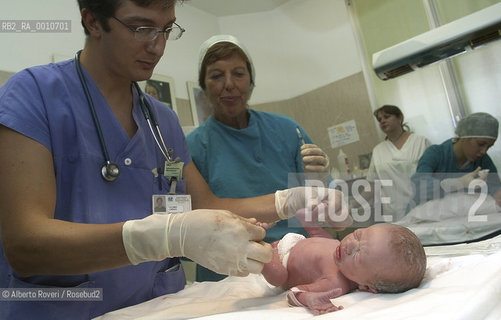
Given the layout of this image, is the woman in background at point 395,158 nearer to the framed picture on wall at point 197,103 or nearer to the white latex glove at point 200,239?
the framed picture on wall at point 197,103

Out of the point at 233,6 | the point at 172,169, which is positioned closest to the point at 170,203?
the point at 172,169

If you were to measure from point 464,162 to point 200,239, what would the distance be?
1.77 m

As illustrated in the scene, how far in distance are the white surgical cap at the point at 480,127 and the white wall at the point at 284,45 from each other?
0.97m

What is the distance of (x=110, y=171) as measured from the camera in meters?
1.02

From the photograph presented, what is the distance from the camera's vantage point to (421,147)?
238cm

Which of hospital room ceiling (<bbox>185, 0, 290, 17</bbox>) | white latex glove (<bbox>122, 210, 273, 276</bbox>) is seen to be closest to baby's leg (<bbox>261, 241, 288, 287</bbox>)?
white latex glove (<bbox>122, 210, 273, 276</bbox>)

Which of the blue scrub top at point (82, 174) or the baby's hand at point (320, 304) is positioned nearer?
the baby's hand at point (320, 304)

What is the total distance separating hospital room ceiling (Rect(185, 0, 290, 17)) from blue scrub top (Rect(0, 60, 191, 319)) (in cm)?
188

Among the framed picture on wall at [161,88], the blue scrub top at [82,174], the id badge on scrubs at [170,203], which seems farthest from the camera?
Answer: the framed picture on wall at [161,88]

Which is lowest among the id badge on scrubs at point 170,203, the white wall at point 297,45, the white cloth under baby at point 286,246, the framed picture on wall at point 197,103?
the white cloth under baby at point 286,246

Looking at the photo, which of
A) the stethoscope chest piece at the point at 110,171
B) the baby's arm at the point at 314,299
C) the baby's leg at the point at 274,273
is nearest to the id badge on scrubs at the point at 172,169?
the stethoscope chest piece at the point at 110,171

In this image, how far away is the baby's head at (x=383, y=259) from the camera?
954 millimetres

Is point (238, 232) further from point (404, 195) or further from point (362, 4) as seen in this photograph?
point (362, 4)

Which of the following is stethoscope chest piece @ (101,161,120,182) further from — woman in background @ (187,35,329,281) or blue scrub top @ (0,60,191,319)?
woman in background @ (187,35,329,281)
